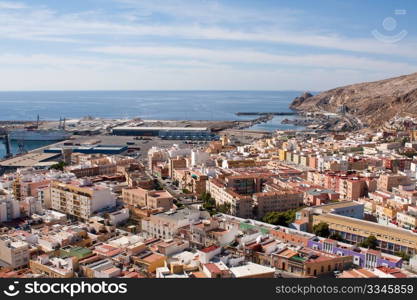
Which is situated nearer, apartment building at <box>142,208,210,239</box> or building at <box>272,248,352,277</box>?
building at <box>272,248,352,277</box>

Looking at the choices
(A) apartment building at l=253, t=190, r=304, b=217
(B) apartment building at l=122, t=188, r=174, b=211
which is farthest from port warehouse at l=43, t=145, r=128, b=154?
(A) apartment building at l=253, t=190, r=304, b=217

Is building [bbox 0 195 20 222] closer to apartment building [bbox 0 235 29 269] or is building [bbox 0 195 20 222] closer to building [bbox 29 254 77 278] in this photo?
apartment building [bbox 0 235 29 269]

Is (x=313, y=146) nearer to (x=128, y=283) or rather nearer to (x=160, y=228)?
(x=160, y=228)

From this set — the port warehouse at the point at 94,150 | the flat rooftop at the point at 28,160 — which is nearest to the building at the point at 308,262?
the flat rooftop at the point at 28,160

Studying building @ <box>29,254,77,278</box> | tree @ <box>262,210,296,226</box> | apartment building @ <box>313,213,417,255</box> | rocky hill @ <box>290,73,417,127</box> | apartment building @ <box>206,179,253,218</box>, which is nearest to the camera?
building @ <box>29,254,77,278</box>

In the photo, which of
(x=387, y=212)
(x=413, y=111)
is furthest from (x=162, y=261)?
(x=413, y=111)

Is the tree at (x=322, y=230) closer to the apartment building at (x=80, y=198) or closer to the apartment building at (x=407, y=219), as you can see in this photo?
the apartment building at (x=407, y=219)

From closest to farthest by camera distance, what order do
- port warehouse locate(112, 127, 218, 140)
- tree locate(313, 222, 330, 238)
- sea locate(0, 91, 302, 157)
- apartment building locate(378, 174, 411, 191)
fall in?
tree locate(313, 222, 330, 238), apartment building locate(378, 174, 411, 191), port warehouse locate(112, 127, 218, 140), sea locate(0, 91, 302, 157)
